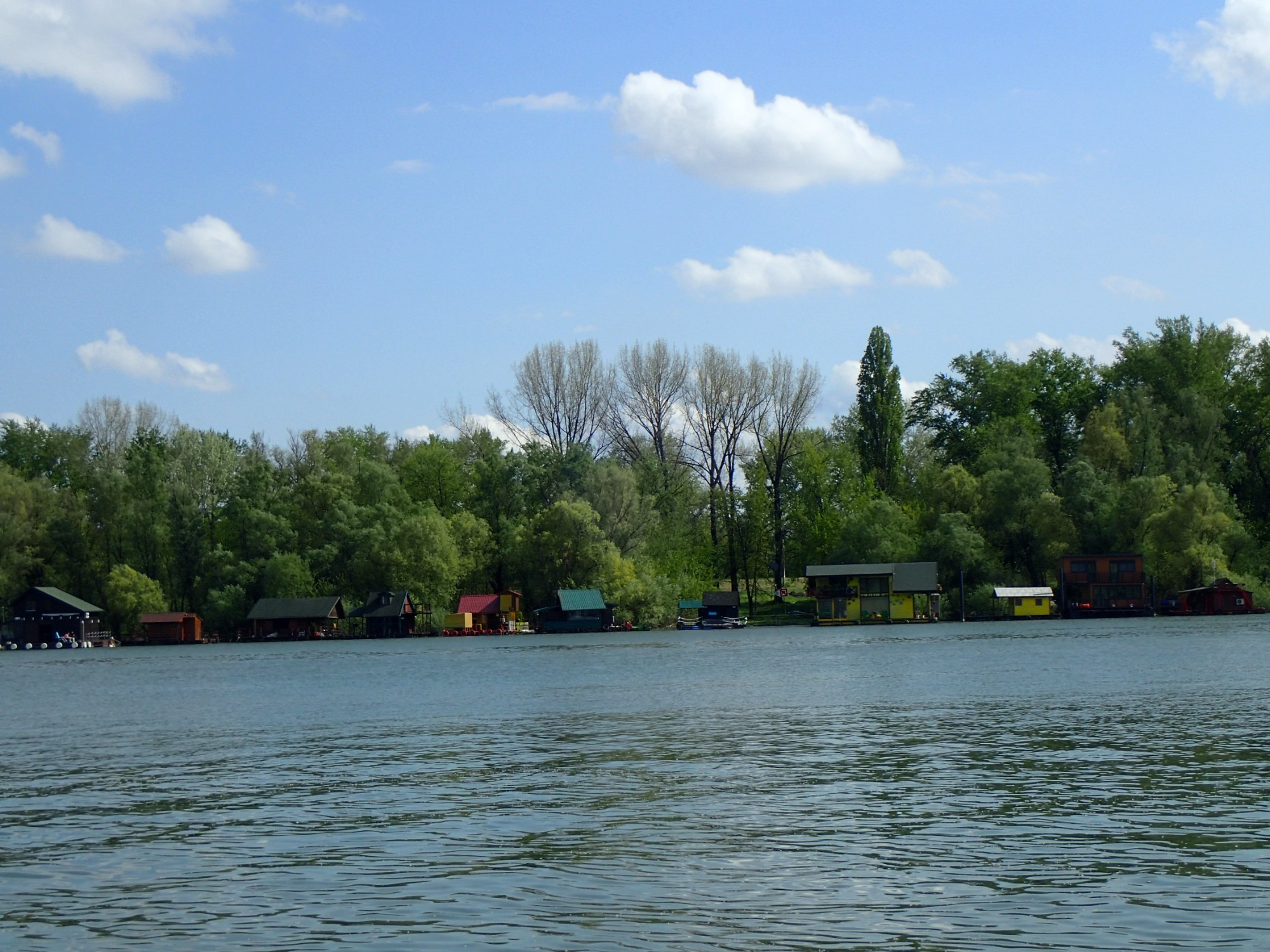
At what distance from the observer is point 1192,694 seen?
36906 millimetres

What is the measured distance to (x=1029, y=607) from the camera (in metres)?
106

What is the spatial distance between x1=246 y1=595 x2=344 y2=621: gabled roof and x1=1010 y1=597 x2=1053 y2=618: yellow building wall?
54688mm

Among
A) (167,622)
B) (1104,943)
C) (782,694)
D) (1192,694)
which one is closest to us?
(1104,943)

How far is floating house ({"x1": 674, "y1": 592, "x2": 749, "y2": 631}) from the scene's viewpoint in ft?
369

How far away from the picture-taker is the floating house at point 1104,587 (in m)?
104

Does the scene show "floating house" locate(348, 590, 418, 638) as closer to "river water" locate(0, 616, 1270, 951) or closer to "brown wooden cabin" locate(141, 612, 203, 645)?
"brown wooden cabin" locate(141, 612, 203, 645)

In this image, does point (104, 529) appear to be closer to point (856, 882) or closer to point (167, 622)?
point (167, 622)

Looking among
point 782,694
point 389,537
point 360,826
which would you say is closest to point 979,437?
point 389,537

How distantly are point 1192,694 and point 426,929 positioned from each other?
29.3 meters

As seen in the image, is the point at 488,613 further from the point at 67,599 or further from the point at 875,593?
the point at 67,599

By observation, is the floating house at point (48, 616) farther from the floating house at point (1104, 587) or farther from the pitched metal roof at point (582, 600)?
the floating house at point (1104, 587)

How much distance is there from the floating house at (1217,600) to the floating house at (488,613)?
52.7 metres

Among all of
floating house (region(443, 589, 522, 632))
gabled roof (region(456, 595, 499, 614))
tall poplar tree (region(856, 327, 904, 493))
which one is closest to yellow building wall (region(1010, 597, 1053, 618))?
tall poplar tree (region(856, 327, 904, 493))

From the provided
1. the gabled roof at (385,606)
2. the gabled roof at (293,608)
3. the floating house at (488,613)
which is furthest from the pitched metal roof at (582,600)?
the gabled roof at (293,608)
